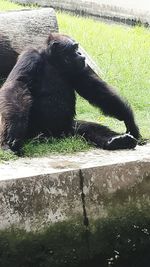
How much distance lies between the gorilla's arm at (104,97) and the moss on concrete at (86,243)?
1012 millimetres

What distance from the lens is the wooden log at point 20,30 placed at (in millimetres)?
6312

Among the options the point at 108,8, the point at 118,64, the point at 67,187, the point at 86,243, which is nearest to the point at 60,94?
the point at 67,187

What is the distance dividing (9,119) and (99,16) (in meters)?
9.95

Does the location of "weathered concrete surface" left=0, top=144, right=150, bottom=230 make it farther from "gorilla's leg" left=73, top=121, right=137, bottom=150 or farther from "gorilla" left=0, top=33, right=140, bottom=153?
"gorilla" left=0, top=33, right=140, bottom=153

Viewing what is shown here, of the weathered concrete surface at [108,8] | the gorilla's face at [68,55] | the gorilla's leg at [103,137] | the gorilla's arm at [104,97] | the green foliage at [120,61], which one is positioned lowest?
the weathered concrete surface at [108,8]

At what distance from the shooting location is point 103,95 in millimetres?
5273

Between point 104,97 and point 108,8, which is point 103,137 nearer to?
point 104,97

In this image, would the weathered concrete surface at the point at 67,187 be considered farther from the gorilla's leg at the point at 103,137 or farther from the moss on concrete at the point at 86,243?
the gorilla's leg at the point at 103,137

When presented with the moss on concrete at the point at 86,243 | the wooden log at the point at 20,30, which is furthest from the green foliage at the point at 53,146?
the wooden log at the point at 20,30

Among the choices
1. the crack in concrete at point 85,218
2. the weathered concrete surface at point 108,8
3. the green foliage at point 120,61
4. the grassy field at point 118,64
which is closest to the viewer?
the crack in concrete at point 85,218

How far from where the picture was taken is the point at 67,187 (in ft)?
13.5

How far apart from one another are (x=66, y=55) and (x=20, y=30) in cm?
151

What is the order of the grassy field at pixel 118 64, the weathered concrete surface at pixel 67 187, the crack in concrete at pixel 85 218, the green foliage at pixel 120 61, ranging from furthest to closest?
the green foliage at pixel 120 61 < the grassy field at pixel 118 64 < the crack in concrete at pixel 85 218 < the weathered concrete surface at pixel 67 187

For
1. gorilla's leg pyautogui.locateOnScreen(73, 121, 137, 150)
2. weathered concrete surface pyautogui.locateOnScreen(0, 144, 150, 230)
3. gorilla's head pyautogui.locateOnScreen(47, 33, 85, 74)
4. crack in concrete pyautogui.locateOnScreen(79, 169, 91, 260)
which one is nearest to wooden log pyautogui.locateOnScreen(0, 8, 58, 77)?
gorilla's head pyautogui.locateOnScreen(47, 33, 85, 74)
